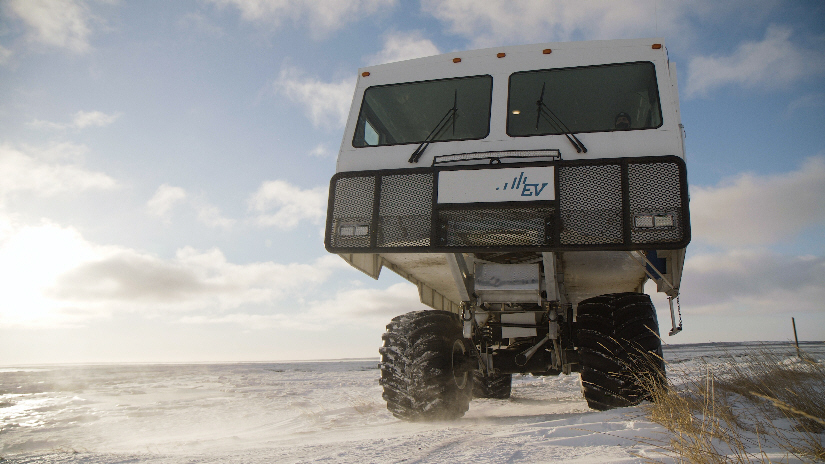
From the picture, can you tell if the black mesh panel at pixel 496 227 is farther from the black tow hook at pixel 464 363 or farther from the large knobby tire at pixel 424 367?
the black tow hook at pixel 464 363

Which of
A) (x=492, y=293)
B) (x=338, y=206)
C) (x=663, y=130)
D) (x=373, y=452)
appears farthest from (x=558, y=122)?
(x=373, y=452)

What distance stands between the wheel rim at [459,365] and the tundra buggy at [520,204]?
0.02m

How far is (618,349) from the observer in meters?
4.07

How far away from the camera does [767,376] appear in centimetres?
470

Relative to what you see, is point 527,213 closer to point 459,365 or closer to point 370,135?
point 459,365

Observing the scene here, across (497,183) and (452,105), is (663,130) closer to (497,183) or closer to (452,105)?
(497,183)

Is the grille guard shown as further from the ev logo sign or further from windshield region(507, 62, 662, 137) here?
windshield region(507, 62, 662, 137)

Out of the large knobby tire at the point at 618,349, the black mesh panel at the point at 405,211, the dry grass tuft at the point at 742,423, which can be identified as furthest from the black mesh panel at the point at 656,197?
the black mesh panel at the point at 405,211

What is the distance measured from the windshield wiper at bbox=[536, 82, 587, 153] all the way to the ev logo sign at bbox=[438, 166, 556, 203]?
0.43m

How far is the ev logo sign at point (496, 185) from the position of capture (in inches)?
140

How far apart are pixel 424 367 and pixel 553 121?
247 cm

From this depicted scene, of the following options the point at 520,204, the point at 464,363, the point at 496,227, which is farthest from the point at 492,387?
the point at 520,204

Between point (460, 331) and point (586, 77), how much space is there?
2.72m

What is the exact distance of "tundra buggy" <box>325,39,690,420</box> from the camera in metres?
3.47
